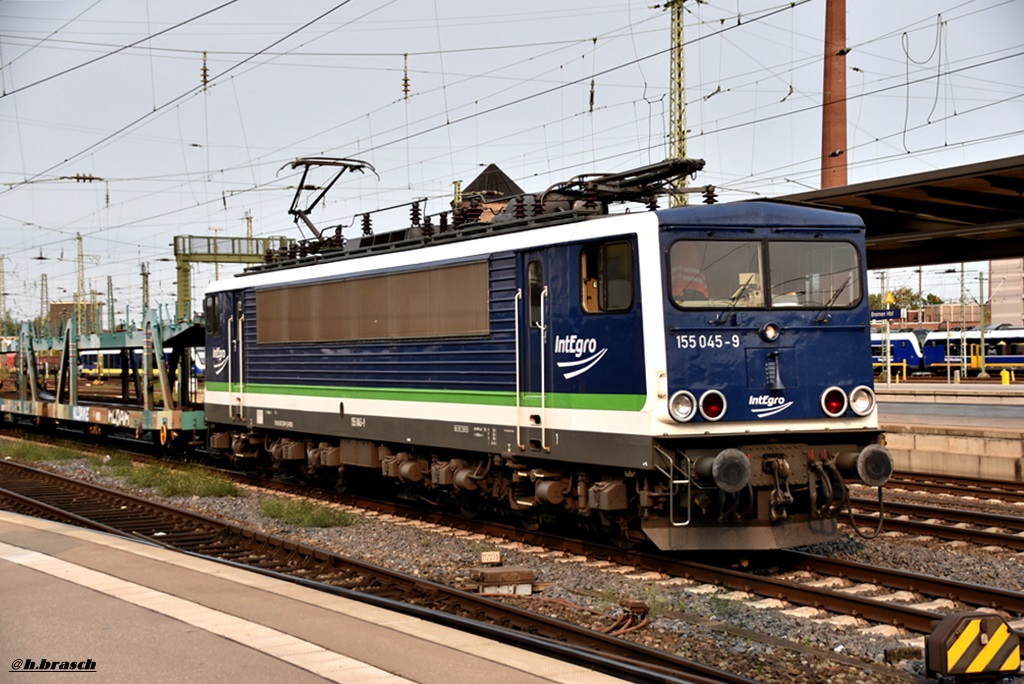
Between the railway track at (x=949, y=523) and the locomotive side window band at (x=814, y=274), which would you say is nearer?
the locomotive side window band at (x=814, y=274)

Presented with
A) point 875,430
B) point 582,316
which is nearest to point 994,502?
point 875,430

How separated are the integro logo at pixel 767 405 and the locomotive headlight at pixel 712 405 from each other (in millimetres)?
338

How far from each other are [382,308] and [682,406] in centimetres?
557

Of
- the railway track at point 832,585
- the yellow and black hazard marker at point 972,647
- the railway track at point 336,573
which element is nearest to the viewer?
the yellow and black hazard marker at point 972,647

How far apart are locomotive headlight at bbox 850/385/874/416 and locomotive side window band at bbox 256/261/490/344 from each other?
13.6 feet

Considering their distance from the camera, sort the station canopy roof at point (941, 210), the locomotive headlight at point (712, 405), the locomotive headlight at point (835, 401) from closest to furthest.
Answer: the locomotive headlight at point (712, 405), the locomotive headlight at point (835, 401), the station canopy roof at point (941, 210)

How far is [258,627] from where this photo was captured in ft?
23.9

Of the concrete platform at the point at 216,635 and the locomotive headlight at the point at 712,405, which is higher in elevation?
the locomotive headlight at the point at 712,405

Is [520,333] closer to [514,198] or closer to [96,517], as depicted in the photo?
[514,198]

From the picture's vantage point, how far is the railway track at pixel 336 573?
727 cm

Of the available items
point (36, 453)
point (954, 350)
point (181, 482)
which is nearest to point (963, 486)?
point (181, 482)

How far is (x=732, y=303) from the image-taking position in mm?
10586

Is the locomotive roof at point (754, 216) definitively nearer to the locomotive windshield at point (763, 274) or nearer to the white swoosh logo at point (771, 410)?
the locomotive windshield at point (763, 274)

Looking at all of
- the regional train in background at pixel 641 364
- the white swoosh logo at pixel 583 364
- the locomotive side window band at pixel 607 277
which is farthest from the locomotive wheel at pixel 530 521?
the locomotive side window band at pixel 607 277
